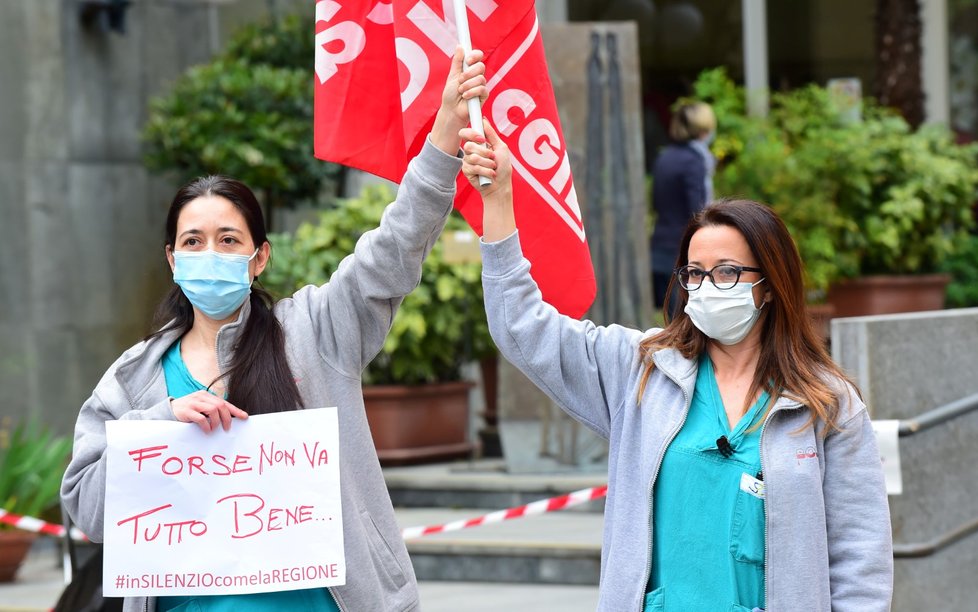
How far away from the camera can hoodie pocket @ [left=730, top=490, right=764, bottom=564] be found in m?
3.09

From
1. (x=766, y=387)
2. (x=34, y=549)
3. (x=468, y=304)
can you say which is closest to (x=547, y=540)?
(x=468, y=304)

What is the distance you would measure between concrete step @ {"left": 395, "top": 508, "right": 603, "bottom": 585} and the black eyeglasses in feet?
15.3

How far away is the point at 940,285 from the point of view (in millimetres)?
11570

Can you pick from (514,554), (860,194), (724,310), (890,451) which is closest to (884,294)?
(860,194)

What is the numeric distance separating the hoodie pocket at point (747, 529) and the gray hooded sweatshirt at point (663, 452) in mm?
26

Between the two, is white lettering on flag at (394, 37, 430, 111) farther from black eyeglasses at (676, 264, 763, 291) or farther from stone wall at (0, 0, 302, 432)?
stone wall at (0, 0, 302, 432)

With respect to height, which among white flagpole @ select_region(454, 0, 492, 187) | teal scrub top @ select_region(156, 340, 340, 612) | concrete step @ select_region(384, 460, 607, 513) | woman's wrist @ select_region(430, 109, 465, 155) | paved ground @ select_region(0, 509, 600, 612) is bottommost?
paved ground @ select_region(0, 509, 600, 612)

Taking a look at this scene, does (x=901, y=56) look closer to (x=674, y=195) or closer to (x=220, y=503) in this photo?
(x=674, y=195)

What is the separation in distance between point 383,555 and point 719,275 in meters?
1.00

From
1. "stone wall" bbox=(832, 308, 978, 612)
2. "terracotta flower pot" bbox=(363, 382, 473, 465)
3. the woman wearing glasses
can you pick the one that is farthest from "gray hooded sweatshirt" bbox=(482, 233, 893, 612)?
"terracotta flower pot" bbox=(363, 382, 473, 465)

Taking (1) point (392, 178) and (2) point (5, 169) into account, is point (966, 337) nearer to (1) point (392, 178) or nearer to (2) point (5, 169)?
(1) point (392, 178)

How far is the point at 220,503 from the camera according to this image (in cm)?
345

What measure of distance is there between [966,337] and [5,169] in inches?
288

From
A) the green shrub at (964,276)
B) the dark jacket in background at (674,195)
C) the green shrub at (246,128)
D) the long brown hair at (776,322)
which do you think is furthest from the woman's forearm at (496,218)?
the green shrub at (964,276)
